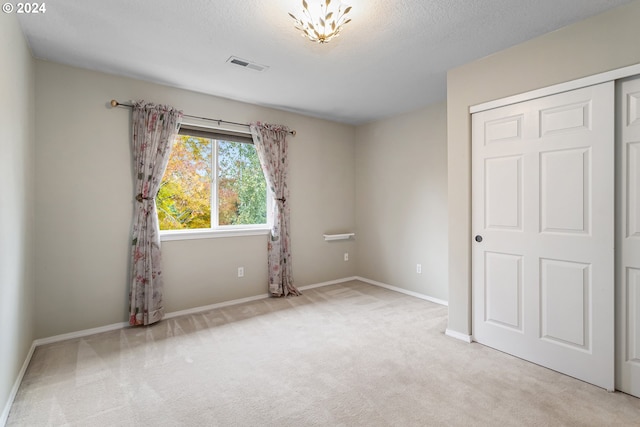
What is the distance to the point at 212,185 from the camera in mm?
3736

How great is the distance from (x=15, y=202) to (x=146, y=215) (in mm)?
1111

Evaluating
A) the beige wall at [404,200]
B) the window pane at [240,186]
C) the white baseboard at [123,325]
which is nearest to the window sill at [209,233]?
the window pane at [240,186]

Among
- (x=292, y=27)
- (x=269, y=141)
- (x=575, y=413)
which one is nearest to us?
(x=575, y=413)

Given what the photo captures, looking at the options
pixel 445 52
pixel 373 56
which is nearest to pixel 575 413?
pixel 445 52

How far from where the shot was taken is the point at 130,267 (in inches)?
123

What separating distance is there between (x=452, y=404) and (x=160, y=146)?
3373 millimetres

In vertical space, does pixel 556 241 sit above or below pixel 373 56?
below

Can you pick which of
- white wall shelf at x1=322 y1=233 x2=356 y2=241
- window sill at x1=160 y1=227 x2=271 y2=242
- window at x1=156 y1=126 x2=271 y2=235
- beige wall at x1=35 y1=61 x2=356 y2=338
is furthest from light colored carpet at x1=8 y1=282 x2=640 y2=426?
white wall shelf at x1=322 y1=233 x2=356 y2=241

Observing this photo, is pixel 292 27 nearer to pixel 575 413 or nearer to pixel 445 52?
pixel 445 52

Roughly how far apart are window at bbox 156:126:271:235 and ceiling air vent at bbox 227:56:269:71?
1083 millimetres

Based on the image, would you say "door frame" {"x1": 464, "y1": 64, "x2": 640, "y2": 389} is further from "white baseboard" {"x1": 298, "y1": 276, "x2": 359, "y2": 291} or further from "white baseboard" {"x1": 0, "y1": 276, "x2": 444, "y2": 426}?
"white baseboard" {"x1": 298, "y1": 276, "x2": 359, "y2": 291}

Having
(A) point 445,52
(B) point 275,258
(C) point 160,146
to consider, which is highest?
(A) point 445,52

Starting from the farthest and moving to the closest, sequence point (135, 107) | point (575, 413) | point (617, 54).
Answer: point (135, 107) → point (617, 54) → point (575, 413)

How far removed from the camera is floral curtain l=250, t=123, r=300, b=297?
402cm
